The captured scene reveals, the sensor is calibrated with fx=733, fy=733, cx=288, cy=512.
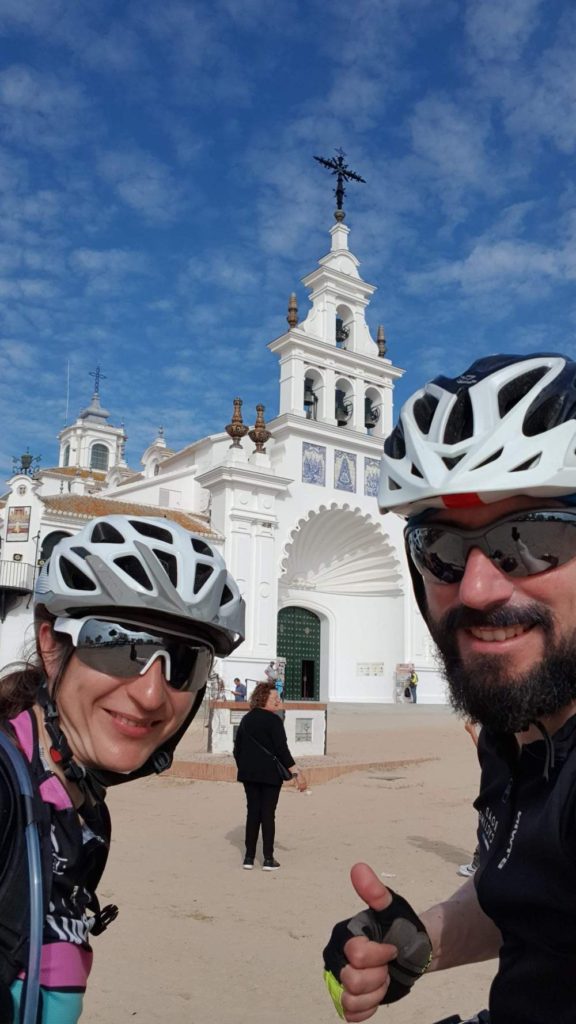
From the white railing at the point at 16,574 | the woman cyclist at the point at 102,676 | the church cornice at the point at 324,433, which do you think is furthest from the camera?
the church cornice at the point at 324,433

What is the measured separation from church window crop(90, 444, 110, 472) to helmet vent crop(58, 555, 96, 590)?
5498 centimetres

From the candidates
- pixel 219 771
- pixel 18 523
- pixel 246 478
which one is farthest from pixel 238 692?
pixel 219 771

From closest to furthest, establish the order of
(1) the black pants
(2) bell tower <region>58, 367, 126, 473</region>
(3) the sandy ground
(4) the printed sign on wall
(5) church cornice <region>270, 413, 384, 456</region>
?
(3) the sandy ground < (1) the black pants < (4) the printed sign on wall < (5) church cornice <region>270, 413, 384, 456</region> < (2) bell tower <region>58, 367, 126, 473</region>

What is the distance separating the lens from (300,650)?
25.7 metres

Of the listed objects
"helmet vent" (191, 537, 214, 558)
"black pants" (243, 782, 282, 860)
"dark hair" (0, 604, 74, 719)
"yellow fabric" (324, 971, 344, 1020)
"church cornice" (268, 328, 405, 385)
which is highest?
"church cornice" (268, 328, 405, 385)

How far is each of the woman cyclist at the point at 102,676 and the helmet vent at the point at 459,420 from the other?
27.1 inches

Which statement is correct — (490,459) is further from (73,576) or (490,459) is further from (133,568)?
(73,576)

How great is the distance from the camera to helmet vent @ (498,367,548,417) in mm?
1397

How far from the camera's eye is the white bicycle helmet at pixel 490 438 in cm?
129

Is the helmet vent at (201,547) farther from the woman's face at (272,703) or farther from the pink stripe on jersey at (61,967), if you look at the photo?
the woman's face at (272,703)

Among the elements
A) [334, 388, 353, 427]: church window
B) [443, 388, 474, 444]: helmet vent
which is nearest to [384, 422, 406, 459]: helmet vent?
[443, 388, 474, 444]: helmet vent

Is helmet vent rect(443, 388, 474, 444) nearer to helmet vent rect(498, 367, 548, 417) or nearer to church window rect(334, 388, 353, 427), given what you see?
helmet vent rect(498, 367, 548, 417)

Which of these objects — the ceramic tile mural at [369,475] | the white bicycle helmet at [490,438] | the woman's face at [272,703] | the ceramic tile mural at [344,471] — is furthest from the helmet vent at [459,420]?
the ceramic tile mural at [369,475]

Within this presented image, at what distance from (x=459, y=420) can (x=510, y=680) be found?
0.51 meters
